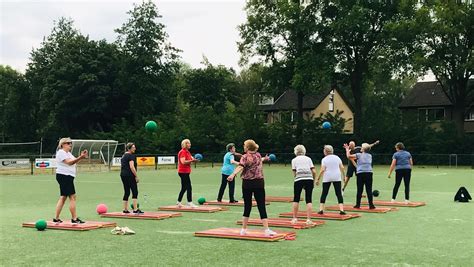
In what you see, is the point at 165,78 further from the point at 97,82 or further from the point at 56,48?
the point at 56,48

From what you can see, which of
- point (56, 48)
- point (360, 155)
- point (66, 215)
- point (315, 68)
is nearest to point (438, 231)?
point (360, 155)

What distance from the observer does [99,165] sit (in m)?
41.7

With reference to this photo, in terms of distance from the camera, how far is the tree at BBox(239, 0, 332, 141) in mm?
51062

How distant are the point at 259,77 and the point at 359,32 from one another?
1187 centimetres

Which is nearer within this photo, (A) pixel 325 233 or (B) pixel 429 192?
(A) pixel 325 233

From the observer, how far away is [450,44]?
48.1 m

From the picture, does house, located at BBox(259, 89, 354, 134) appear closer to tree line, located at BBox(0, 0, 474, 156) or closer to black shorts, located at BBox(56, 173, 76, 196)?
tree line, located at BBox(0, 0, 474, 156)

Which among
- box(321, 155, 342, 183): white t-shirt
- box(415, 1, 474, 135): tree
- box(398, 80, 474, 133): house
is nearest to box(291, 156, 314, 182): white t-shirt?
box(321, 155, 342, 183): white t-shirt

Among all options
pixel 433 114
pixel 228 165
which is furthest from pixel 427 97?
pixel 228 165

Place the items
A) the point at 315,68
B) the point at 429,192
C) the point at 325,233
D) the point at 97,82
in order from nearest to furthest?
the point at 325,233 → the point at 429,192 → the point at 315,68 → the point at 97,82

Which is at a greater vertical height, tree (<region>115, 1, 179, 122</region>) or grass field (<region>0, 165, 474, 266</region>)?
tree (<region>115, 1, 179, 122</region>)

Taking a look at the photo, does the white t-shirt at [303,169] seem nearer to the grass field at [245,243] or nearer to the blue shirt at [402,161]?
the grass field at [245,243]

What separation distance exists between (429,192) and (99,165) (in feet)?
85.5

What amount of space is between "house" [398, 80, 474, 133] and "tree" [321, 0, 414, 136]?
10.9 metres
